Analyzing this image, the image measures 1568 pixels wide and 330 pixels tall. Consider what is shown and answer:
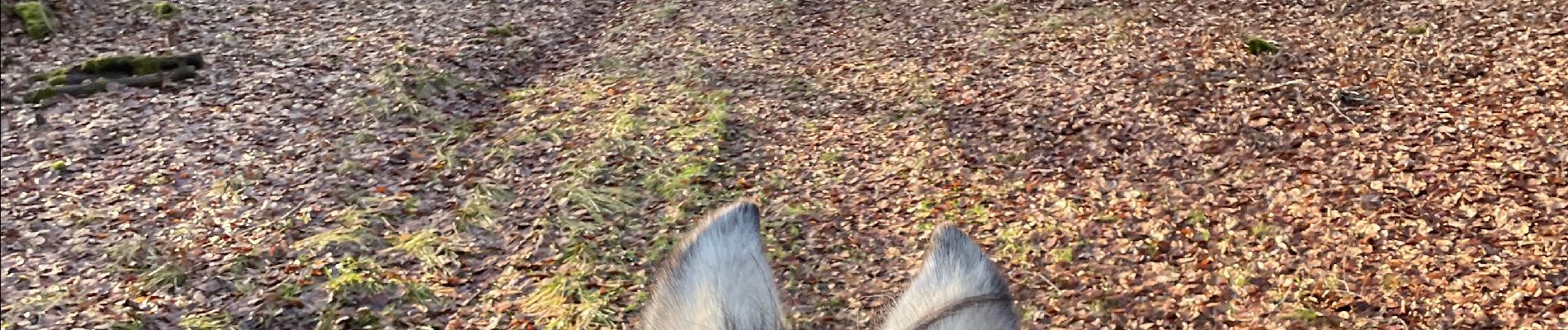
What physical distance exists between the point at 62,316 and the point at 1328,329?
185 inches

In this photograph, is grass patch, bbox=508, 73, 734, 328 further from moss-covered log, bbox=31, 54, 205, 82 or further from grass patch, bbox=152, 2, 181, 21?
grass patch, bbox=152, 2, 181, 21

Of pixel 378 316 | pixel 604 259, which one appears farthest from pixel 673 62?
pixel 378 316

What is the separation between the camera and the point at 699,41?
23.8 ft

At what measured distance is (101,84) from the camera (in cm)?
378

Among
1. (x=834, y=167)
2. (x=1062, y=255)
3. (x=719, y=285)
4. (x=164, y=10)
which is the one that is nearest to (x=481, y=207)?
(x=834, y=167)

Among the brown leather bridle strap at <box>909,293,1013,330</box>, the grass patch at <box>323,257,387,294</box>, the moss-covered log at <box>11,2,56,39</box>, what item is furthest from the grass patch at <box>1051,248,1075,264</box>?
the moss-covered log at <box>11,2,56,39</box>

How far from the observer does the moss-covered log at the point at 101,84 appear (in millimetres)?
2477

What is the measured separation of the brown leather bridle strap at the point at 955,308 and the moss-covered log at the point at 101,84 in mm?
1984

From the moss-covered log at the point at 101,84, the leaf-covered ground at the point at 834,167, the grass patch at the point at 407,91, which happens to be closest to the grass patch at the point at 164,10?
the leaf-covered ground at the point at 834,167

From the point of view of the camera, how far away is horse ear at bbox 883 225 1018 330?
1.04m

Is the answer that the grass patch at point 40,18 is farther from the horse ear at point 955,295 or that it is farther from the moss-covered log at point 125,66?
the horse ear at point 955,295

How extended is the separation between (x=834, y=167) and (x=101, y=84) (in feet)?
11.0

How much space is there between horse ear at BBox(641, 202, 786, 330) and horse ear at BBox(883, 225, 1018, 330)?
0.15m

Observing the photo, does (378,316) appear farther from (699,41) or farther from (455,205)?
(699,41)
